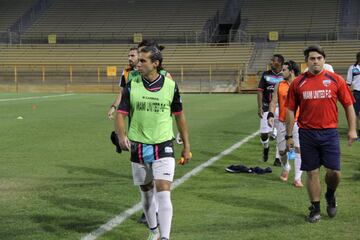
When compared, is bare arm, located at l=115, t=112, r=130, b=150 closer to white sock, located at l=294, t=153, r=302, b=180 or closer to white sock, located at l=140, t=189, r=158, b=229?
white sock, located at l=140, t=189, r=158, b=229

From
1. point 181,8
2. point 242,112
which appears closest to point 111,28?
point 181,8

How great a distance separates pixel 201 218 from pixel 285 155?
2904 millimetres

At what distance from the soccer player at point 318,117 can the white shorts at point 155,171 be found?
6.39ft

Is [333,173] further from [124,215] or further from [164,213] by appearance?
[124,215]

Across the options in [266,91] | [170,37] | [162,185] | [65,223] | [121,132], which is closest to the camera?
[162,185]

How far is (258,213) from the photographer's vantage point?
726 cm

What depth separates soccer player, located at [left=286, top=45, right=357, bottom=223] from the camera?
679cm

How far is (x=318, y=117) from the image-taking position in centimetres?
687

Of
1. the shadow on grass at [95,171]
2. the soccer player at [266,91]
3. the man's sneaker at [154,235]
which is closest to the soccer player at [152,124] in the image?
the man's sneaker at [154,235]

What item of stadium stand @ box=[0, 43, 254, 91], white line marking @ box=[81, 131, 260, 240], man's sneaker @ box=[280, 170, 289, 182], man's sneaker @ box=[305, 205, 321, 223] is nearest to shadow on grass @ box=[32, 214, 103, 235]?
white line marking @ box=[81, 131, 260, 240]

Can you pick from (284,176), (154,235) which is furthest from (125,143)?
(284,176)

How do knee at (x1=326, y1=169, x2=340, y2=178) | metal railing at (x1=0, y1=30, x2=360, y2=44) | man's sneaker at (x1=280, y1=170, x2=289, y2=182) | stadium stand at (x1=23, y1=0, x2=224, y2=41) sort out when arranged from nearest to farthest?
knee at (x1=326, y1=169, x2=340, y2=178) < man's sneaker at (x1=280, y1=170, x2=289, y2=182) < metal railing at (x1=0, y1=30, x2=360, y2=44) < stadium stand at (x1=23, y1=0, x2=224, y2=41)

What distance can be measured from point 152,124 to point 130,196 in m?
2.65

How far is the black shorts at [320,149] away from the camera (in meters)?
6.87
